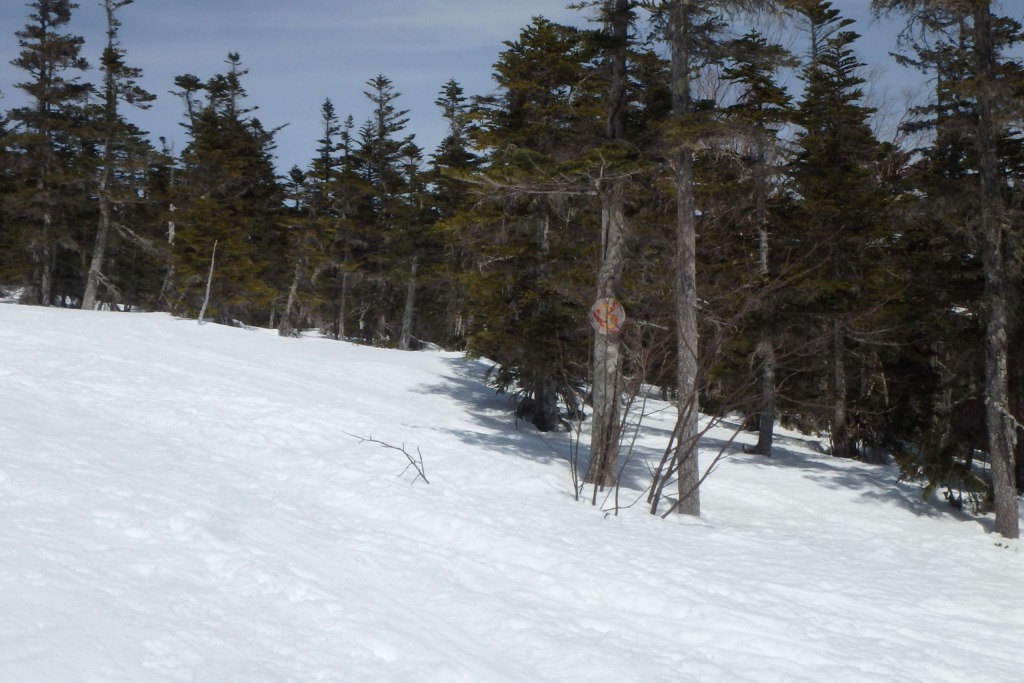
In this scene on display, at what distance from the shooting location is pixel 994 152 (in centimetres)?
1239

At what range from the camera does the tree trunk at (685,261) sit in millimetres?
10773

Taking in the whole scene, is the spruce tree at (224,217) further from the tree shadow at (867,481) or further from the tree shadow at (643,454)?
the tree shadow at (867,481)

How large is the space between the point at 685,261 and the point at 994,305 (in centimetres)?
608

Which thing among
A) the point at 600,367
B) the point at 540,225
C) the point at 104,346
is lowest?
the point at 104,346

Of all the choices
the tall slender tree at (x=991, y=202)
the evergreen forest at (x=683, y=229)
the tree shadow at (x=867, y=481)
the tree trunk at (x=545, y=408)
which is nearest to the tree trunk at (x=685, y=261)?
the evergreen forest at (x=683, y=229)

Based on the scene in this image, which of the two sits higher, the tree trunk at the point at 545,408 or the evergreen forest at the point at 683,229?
the evergreen forest at the point at 683,229

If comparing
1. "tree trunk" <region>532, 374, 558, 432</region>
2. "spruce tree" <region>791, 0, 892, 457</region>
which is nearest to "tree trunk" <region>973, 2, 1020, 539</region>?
"spruce tree" <region>791, 0, 892, 457</region>

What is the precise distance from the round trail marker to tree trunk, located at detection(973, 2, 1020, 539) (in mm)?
7021

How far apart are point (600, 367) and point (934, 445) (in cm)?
744

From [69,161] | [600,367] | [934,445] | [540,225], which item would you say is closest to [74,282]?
[69,161]

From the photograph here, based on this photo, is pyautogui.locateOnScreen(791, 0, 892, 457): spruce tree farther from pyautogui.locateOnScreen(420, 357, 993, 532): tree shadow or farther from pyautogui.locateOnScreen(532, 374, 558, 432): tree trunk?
pyautogui.locateOnScreen(532, 374, 558, 432): tree trunk

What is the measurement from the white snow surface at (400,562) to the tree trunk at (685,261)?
0.71 meters

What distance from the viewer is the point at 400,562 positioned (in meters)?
6.61

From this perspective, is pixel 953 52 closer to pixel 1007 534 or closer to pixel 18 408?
pixel 1007 534
